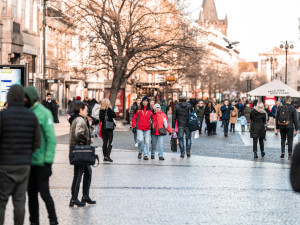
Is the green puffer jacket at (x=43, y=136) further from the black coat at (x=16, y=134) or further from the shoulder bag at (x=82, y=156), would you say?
the shoulder bag at (x=82, y=156)

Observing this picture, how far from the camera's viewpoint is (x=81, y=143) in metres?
10.3

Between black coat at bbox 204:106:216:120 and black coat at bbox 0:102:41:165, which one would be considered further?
black coat at bbox 204:106:216:120

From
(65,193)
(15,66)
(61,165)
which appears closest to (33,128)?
(65,193)

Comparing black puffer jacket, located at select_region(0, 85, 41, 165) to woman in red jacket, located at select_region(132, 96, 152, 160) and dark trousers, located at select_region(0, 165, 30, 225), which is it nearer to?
dark trousers, located at select_region(0, 165, 30, 225)

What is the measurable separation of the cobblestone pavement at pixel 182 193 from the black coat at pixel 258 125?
3.56 ft

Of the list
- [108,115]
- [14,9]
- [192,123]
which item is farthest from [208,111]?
[108,115]

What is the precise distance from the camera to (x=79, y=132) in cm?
1024

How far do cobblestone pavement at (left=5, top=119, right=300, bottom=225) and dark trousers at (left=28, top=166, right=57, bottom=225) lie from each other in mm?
727

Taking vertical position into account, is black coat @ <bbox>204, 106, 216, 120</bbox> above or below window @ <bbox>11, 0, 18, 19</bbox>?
below

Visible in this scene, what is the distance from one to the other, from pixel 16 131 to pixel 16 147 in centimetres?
17

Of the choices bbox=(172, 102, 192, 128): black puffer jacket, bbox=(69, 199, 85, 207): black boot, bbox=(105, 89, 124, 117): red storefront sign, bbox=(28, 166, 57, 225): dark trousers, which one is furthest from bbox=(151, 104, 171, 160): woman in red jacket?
bbox=(105, 89, 124, 117): red storefront sign

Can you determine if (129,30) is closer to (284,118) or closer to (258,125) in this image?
(258,125)

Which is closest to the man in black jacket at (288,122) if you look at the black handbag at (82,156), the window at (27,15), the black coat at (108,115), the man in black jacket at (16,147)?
the black coat at (108,115)

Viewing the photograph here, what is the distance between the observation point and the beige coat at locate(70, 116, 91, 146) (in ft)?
33.6
